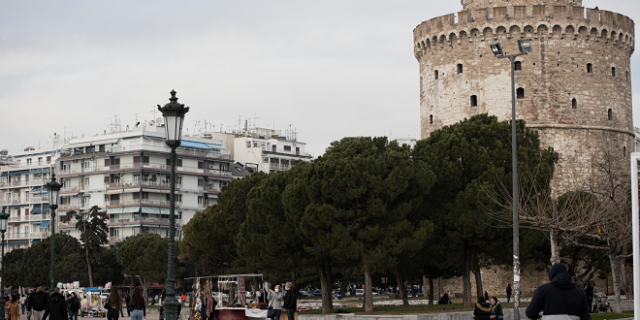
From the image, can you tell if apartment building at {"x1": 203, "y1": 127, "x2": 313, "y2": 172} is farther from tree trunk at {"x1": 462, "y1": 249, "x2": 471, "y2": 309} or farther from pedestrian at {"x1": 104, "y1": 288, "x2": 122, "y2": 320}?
pedestrian at {"x1": 104, "y1": 288, "x2": 122, "y2": 320}

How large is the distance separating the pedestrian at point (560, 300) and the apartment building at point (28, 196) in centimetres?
8023

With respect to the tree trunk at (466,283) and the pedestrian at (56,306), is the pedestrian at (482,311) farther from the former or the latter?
the tree trunk at (466,283)

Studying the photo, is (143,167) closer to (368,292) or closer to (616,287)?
(368,292)

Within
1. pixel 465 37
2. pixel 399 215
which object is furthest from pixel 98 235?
pixel 399 215

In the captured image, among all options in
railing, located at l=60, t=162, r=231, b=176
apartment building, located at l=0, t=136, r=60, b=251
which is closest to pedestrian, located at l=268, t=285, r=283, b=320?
railing, located at l=60, t=162, r=231, b=176

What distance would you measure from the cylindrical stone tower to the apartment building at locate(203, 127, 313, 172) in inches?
1820

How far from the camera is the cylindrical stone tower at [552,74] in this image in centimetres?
4312

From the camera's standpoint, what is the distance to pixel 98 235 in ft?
188

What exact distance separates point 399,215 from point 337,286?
46352 millimetres

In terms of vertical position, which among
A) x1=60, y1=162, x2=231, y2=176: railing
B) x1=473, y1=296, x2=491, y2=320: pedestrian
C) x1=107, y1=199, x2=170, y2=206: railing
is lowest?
x1=473, y1=296, x2=491, y2=320: pedestrian

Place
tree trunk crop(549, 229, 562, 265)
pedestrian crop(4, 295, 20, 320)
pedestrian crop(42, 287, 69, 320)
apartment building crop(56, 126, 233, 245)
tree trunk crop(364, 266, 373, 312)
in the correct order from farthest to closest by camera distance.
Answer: apartment building crop(56, 126, 233, 245) < tree trunk crop(364, 266, 373, 312) < tree trunk crop(549, 229, 562, 265) < pedestrian crop(4, 295, 20, 320) < pedestrian crop(42, 287, 69, 320)

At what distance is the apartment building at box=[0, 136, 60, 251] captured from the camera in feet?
279

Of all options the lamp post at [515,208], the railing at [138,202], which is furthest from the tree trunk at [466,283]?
the railing at [138,202]

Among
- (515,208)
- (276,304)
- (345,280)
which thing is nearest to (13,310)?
(276,304)
